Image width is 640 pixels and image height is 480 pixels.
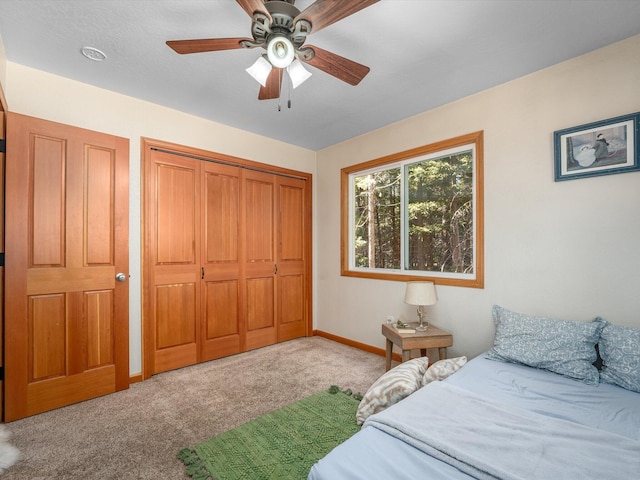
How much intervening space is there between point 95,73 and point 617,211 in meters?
4.10

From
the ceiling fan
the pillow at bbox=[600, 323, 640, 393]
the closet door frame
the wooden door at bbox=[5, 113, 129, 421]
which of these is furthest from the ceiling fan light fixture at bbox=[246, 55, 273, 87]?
the pillow at bbox=[600, 323, 640, 393]

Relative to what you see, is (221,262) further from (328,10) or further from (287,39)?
(328,10)

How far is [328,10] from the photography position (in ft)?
4.89

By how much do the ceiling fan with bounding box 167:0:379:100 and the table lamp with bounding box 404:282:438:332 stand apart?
6.22 feet

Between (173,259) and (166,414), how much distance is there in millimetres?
1480

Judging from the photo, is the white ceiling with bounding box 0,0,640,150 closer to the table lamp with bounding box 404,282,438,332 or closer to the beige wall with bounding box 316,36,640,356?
the beige wall with bounding box 316,36,640,356

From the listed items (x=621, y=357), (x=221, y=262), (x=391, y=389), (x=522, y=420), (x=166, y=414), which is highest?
(x=221, y=262)

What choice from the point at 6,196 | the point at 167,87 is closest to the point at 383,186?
the point at 167,87

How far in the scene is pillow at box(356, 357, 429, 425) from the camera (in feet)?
6.49

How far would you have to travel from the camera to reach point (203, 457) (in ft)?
6.18

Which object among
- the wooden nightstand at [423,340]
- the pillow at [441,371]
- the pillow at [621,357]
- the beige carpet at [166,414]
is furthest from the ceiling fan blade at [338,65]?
the beige carpet at [166,414]

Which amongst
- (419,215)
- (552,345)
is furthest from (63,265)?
(552,345)

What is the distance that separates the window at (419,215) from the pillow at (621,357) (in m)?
0.98

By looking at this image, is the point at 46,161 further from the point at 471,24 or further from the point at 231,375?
the point at 471,24
